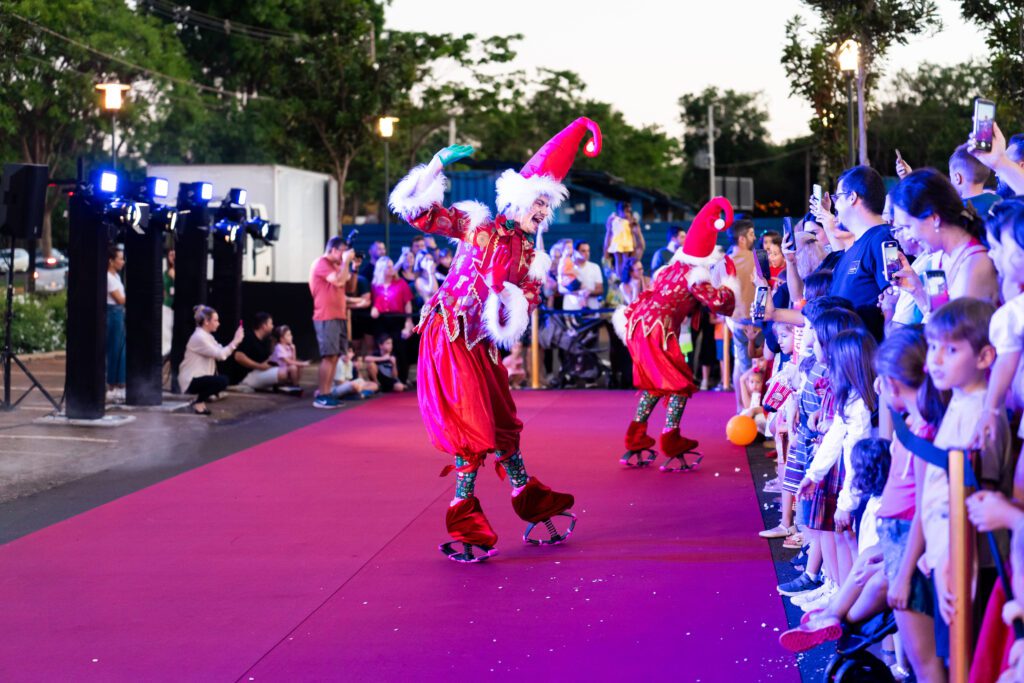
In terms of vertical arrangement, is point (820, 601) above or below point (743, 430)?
below

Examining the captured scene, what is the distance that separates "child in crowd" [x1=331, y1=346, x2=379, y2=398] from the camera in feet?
47.0

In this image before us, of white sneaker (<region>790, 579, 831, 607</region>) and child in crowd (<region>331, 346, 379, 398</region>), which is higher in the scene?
child in crowd (<region>331, 346, 379, 398</region>)

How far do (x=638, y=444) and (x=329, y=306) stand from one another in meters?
5.40

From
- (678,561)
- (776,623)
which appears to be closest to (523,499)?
(678,561)

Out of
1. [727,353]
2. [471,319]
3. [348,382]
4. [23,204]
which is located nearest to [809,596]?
[471,319]

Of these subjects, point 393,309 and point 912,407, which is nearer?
point 912,407

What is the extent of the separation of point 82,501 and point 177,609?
287 cm

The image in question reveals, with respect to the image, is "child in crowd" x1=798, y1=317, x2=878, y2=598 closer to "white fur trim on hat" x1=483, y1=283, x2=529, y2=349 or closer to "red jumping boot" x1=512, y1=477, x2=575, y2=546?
"white fur trim on hat" x1=483, y1=283, x2=529, y2=349

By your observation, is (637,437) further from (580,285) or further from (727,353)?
(580,285)

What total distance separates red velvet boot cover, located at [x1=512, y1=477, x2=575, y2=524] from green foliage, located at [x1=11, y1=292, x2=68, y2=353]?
13.4m

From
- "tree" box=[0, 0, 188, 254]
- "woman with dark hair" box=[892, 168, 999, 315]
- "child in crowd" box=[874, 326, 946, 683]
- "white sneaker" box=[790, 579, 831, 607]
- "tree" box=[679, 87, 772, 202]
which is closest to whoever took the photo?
"child in crowd" box=[874, 326, 946, 683]

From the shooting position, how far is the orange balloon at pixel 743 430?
405 inches

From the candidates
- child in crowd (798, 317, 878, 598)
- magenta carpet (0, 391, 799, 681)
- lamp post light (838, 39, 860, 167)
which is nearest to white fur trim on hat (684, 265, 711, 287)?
magenta carpet (0, 391, 799, 681)

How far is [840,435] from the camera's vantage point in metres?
4.96
